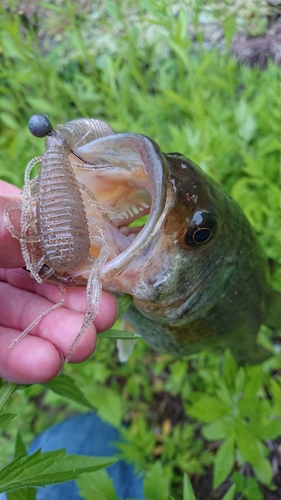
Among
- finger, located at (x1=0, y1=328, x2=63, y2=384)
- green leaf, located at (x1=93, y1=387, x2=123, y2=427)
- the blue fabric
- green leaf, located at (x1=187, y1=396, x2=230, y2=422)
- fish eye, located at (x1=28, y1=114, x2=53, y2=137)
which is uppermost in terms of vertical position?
fish eye, located at (x1=28, y1=114, x2=53, y2=137)

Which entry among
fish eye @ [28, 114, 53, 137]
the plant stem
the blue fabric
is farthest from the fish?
the blue fabric

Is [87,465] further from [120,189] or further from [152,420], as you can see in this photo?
[152,420]

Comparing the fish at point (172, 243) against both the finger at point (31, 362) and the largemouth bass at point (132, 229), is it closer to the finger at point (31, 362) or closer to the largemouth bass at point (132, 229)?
the largemouth bass at point (132, 229)

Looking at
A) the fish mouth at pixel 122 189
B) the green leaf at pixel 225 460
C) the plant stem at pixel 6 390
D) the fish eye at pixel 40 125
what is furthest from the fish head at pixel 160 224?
the green leaf at pixel 225 460

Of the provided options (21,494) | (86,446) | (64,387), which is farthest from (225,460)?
(86,446)

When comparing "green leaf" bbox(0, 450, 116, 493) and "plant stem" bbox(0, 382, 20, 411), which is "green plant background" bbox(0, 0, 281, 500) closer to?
"green leaf" bbox(0, 450, 116, 493)

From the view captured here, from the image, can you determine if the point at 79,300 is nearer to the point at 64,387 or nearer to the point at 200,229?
the point at 64,387
